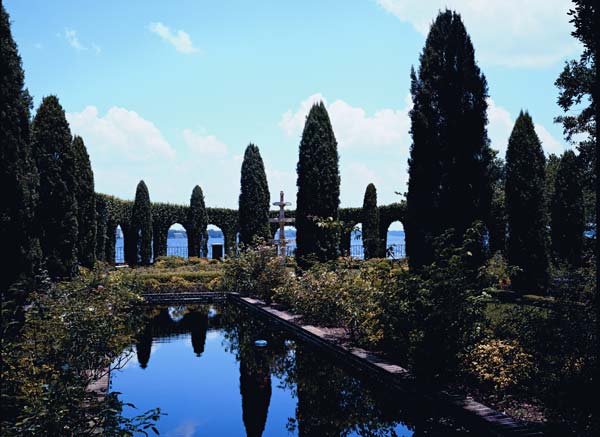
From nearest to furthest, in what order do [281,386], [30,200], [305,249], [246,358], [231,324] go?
[30,200] < [281,386] < [246,358] < [231,324] < [305,249]

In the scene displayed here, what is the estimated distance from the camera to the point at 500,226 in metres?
19.7

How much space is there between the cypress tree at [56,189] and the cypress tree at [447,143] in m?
9.41

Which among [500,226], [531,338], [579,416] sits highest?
[500,226]

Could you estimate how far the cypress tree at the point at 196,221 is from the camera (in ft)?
104

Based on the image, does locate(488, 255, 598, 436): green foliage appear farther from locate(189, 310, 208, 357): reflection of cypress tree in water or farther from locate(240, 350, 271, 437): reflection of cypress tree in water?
locate(189, 310, 208, 357): reflection of cypress tree in water

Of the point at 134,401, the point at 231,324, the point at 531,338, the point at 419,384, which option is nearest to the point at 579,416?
the point at 531,338

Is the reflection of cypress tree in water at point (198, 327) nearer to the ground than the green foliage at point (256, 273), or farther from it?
nearer to the ground

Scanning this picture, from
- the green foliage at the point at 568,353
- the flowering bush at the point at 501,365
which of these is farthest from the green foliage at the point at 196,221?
the green foliage at the point at 568,353

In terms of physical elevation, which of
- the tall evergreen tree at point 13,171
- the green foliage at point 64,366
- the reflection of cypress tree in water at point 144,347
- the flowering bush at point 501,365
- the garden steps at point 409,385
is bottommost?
the reflection of cypress tree in water at point 144,347

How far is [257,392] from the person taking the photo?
7156mm

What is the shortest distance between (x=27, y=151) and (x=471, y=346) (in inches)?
241

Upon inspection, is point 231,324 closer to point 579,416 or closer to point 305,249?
point 305,249

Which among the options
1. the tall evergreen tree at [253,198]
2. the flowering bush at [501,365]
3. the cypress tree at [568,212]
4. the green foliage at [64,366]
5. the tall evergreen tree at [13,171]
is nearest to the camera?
the green foliage at [64,366]

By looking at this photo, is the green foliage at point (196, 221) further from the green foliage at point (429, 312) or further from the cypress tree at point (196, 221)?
the green foliage at point (429, 312)
